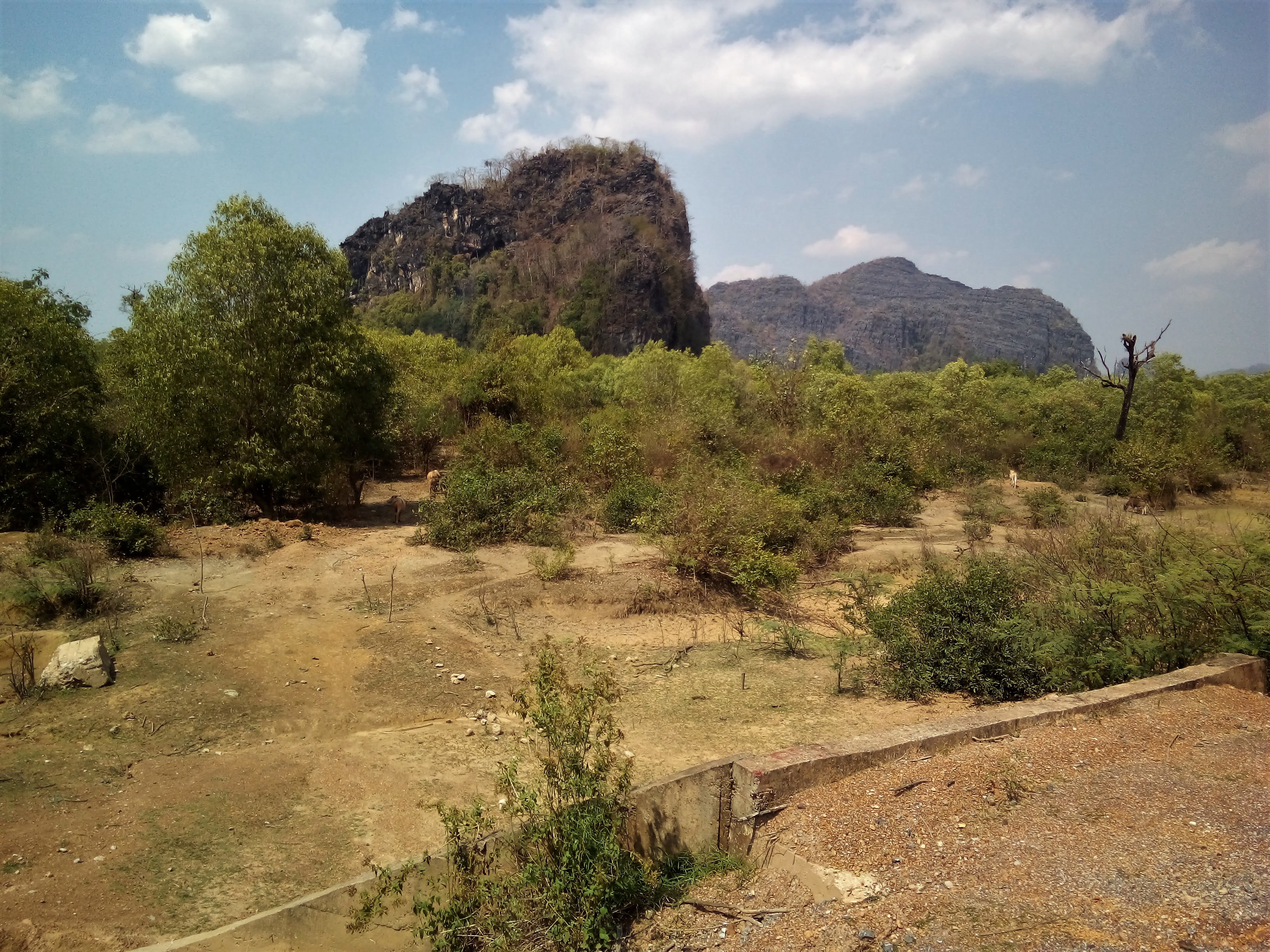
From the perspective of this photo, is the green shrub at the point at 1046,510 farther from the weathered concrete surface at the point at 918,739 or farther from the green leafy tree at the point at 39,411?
the green leafy tree at the point at 39,411

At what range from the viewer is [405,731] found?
6.56 meters

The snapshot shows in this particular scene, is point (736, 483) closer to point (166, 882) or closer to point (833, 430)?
point (833, 430)

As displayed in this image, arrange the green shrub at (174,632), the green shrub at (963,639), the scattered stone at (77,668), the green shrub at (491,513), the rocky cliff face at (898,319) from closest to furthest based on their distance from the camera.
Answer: the green shrub at (963,639), the scattered stone at (77,668), the green shrub at (174,632), the green shrub at (491,513), the rocky cliff face at (898,319)

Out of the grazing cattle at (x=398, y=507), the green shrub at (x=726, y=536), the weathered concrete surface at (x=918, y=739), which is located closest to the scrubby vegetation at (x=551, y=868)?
the weathered concrete surface at (x=918, y=739)

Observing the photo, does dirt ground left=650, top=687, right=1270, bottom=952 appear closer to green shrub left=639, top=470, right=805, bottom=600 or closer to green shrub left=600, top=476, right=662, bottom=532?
green shrub left=639, top=470, right=805, bottom=600

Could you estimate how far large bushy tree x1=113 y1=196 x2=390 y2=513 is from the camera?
12.8 metres

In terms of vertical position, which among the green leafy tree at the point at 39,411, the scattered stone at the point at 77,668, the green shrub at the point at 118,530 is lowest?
the scattered stone at the point at 77,668

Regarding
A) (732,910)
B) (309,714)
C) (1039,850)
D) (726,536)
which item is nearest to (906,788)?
(1039,850)

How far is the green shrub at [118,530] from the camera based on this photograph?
10.7 meters

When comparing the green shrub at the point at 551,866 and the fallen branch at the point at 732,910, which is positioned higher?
the green shrub at the point at 551,866

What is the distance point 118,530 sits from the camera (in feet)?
35.4

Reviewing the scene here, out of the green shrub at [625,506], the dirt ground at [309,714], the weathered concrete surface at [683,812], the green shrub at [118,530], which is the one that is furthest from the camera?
the green shrub at [625,506]

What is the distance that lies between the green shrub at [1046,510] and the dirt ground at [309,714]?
3608 millimetres

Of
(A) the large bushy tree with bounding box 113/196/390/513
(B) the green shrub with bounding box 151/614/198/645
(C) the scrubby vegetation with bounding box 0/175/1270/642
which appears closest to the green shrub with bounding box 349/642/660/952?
(C) the scrubby vegetation with bounding box 0/175/1270/642
